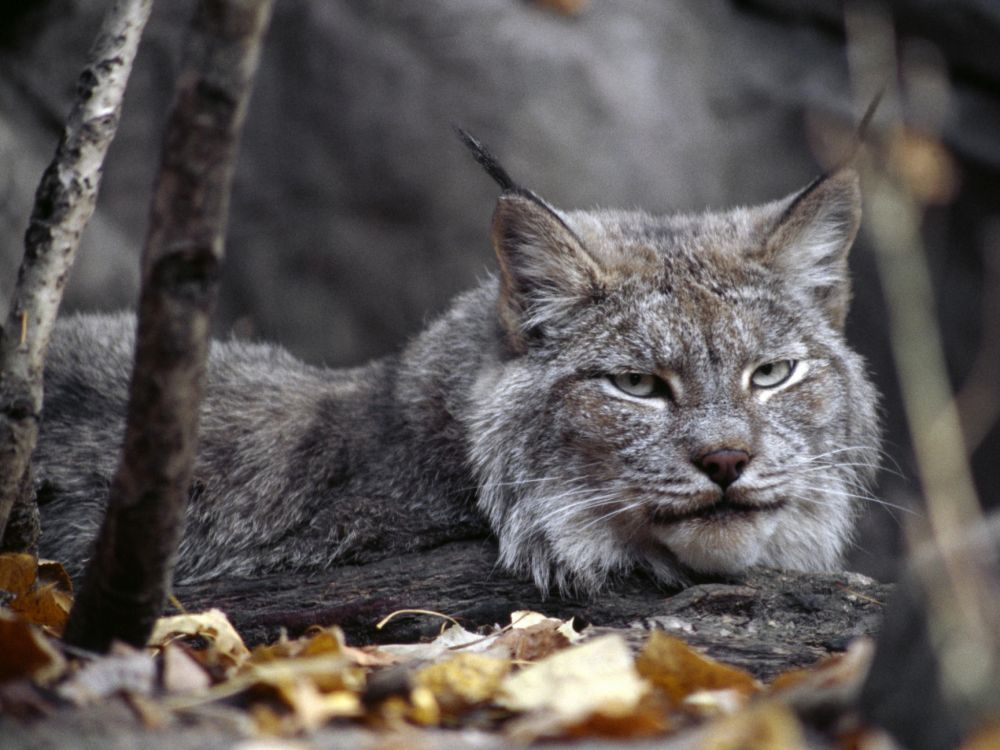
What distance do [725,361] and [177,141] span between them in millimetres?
2521

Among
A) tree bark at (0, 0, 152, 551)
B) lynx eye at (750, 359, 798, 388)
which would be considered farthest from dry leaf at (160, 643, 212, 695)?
lynx eye at (750, 359, 798, 388)

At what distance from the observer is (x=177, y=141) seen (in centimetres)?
244

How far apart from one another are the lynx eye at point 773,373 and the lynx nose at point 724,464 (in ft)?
1.56

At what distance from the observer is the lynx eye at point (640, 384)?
4438 mm

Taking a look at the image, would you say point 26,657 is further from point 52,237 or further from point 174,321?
point 52,237

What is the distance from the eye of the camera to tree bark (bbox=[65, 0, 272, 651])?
243 cm

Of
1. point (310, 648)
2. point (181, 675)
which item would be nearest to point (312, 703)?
point (181, 675)

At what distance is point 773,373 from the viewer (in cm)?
455

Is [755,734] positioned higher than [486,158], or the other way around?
[486,158]

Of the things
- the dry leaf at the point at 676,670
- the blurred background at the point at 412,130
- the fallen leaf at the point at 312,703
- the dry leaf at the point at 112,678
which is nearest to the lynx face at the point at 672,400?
the dry leaf at the point at 676,670

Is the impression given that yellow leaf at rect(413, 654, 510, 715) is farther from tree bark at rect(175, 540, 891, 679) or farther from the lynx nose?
the lynx nose

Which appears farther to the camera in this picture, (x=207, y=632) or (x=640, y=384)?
(x=640, y=384)

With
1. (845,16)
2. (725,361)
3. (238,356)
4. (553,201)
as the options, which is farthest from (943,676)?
(845,16)

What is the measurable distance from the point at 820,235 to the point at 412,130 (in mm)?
4478
